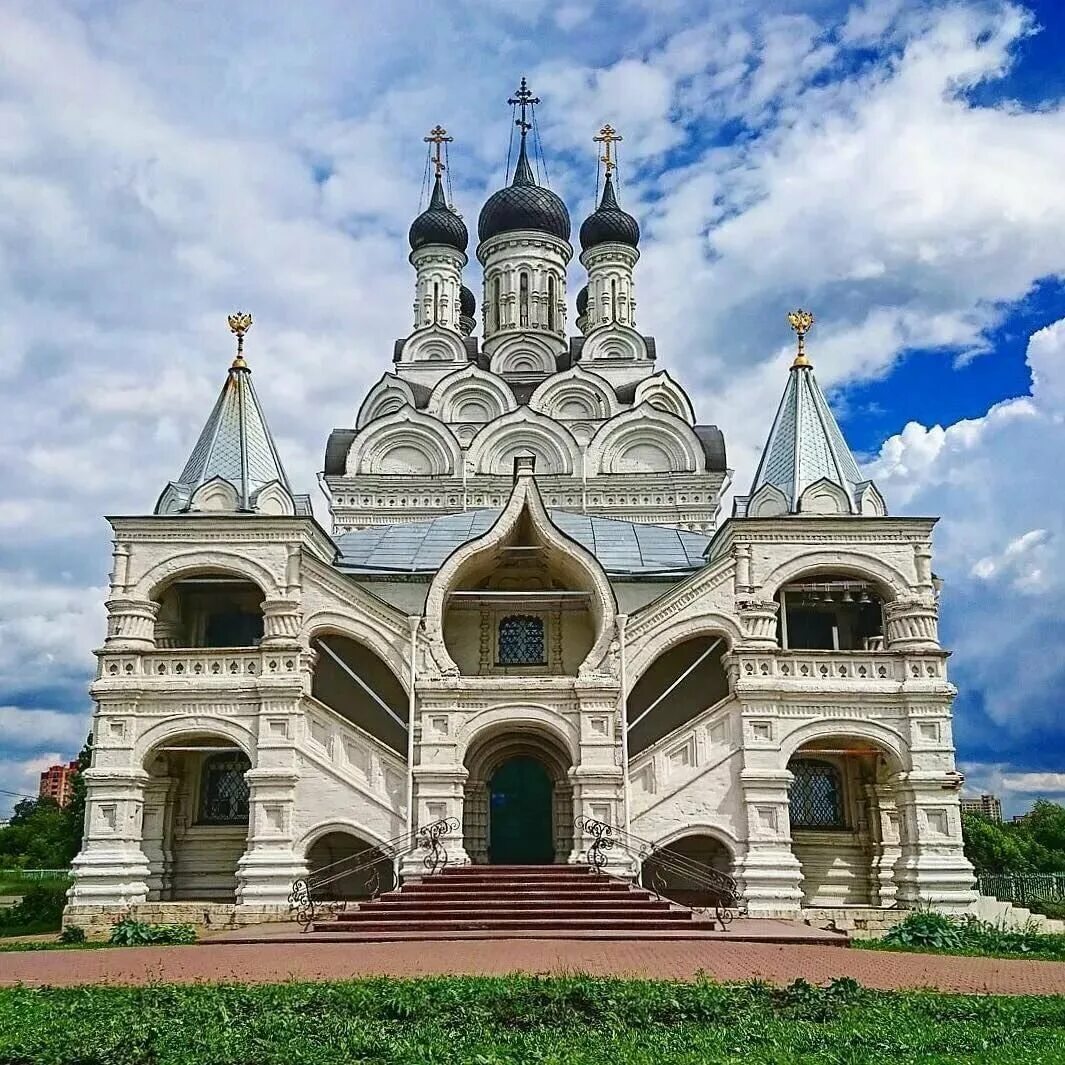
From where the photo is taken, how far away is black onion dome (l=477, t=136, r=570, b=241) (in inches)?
1288

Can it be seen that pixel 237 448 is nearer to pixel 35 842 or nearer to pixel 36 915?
pixel 36 915

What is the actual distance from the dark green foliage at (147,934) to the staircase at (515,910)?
1.98 m

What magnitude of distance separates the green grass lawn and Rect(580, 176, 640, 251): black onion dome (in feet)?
88.7

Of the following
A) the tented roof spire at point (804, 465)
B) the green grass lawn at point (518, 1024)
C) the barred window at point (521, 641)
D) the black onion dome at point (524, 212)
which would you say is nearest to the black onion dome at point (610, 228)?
the black onion dome at point (524, 212)

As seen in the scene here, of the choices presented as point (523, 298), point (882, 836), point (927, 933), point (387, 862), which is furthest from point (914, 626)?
point (523, 298)

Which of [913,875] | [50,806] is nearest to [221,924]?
[913,875]

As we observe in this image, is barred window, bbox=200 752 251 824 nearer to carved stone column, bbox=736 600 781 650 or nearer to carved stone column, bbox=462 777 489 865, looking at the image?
carved stone column, bbox=462 777 489 865

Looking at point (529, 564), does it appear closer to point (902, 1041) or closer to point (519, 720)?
point (519, 720)

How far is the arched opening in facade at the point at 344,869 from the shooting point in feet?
60.2

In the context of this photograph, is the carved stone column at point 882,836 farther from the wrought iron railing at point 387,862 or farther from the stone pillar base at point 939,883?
the wrought iron railing at point 387,862

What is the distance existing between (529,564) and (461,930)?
7.44m

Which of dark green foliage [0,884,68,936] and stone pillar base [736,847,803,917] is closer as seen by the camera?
stone pillar base [736,847,803,917]

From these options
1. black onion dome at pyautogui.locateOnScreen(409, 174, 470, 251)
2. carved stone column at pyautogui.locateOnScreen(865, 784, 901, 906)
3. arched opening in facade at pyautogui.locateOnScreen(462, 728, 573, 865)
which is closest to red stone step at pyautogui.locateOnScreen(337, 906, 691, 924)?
arched opening in facade at pyautogui.locateOnScreen(462, 728, 573, 865)

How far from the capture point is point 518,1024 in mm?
8031
